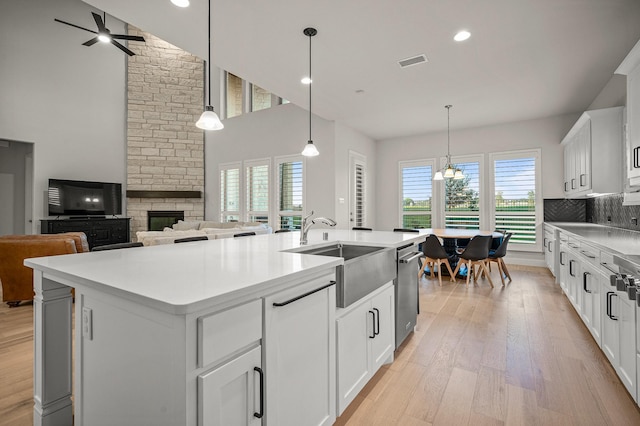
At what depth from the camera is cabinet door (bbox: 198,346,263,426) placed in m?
0.89

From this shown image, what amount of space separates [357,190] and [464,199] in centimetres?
225

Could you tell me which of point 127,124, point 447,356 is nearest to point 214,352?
point 447,356

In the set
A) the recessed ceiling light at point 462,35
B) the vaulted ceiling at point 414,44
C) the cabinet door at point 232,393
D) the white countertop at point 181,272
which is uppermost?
the vaulted ceiling at point 414,44

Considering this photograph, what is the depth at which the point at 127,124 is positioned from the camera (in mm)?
7711

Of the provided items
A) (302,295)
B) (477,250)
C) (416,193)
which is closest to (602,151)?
(477,250)

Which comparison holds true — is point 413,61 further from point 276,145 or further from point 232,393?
point 276,145

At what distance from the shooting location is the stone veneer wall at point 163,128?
25.4 feet

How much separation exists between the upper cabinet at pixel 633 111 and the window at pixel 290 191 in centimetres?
A: 481

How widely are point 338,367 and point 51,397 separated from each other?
1455 mm

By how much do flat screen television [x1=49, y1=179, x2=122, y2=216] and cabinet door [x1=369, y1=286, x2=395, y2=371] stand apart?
7.41 meters

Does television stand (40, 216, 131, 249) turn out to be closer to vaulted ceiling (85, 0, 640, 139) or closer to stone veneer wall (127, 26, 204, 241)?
stone veneer wall (127, 26, 204, 241)

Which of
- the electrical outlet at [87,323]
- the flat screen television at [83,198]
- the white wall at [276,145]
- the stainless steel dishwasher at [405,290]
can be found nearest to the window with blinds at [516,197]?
the white wall at [276,145]

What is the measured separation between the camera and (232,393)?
3.25ft

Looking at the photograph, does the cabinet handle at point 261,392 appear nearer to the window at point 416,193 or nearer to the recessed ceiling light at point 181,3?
the recessed ceiling light at point 181,3
